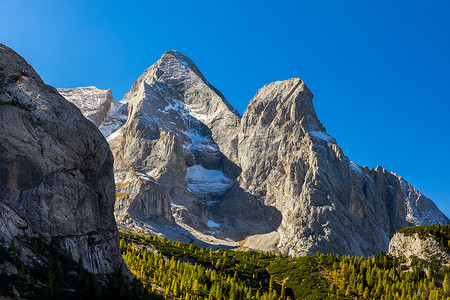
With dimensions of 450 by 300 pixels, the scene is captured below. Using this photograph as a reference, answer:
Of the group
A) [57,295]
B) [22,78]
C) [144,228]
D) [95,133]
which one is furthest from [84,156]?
[144,228]

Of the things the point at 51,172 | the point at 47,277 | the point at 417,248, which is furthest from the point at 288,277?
the point at 47,277

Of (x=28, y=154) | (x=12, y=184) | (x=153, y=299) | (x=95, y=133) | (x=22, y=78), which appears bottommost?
(x=153, y=299)

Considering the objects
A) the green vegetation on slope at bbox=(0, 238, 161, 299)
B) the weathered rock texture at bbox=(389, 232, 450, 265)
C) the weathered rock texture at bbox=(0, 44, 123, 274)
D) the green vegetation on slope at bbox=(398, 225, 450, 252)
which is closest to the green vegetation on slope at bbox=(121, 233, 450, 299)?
the weathered rock texture at bbox=(389, 232, 450, 265)

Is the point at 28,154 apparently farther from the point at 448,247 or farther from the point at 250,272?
the point at 448,247

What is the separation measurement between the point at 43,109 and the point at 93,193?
11.5 metres

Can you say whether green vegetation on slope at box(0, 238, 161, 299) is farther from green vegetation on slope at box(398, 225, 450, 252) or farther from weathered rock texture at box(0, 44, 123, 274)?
green vegetation on slope at box(398, 225, 450, 252)

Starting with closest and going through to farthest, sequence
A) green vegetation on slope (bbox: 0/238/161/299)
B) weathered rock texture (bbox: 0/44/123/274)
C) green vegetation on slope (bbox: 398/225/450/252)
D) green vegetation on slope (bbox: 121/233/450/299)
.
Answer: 1. green vegetation on slope (bbox: 0/238/161/299)
2. weathered rock texture (bbox: 0/44/123/274)
3. green vegetation on slope (bbox: 121/233/450/299)
4. green vegetation on slope (bbox: 398/225/450/252)

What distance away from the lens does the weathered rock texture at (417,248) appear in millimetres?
101938

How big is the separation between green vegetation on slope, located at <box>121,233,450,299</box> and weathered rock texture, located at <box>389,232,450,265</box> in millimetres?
2495

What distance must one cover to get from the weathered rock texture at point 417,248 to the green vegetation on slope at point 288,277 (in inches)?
98.2

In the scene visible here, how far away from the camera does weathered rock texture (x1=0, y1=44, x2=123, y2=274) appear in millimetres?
40781

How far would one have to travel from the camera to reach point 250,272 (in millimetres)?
107938

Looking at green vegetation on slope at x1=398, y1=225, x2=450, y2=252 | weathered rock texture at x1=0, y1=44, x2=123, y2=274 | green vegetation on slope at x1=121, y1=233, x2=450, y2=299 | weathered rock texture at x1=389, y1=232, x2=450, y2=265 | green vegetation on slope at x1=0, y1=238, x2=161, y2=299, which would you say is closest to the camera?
green vegetation on slope at x1=0, y1=238, x2=161, y2=299

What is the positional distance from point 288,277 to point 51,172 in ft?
288
